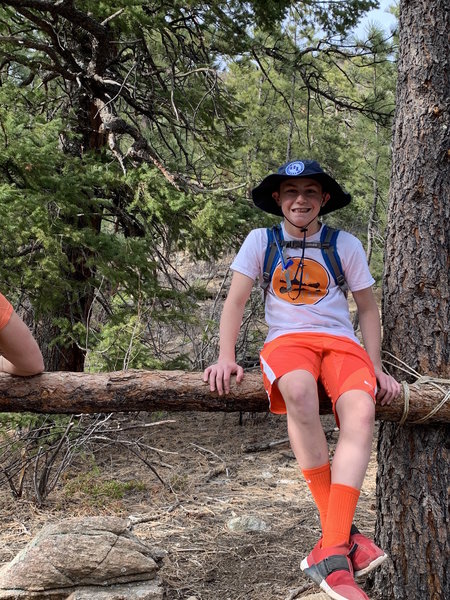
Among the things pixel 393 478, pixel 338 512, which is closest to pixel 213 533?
pixel 393 478

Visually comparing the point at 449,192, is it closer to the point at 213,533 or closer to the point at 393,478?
the point at 393,478

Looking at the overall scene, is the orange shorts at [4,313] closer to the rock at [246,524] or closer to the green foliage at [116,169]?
the green foliage at [116,169]

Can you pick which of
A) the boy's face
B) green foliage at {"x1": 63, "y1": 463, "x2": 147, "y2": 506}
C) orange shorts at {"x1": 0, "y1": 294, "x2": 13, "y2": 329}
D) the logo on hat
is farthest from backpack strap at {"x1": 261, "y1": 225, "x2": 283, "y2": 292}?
green foliage at {"x1": 63, "y1": 463, "x2": 147, "y2": 506}

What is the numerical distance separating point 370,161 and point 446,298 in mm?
12135

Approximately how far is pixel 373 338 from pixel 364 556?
101 cm

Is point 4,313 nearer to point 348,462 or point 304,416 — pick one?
point 304,416

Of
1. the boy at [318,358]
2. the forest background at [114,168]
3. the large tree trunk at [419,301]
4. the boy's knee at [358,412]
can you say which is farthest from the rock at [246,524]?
the boy's knee at [358,412]

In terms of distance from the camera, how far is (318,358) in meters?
2.87

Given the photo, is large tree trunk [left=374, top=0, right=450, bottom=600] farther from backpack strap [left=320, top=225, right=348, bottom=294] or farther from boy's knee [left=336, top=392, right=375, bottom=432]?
boy's knee [left=336, top=392, right=375, bottom=432]

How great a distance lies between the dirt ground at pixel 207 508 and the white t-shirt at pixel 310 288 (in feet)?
5.33

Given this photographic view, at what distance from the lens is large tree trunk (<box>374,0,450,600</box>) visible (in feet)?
10.3

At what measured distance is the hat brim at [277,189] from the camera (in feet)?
10.2

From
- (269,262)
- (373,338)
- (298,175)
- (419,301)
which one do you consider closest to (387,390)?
(373,338)

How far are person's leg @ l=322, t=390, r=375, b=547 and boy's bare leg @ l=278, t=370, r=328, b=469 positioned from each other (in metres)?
0.10
